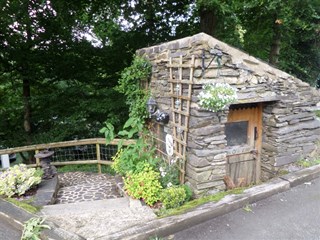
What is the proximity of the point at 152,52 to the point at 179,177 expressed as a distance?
2377 mm

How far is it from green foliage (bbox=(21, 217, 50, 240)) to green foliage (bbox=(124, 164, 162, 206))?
1.62 meters

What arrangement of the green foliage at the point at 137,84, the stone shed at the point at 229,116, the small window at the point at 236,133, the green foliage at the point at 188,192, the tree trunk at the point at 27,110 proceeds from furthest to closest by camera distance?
the tree trunk at the point at 27,110, the green foliage at the point at 137,84, the small window at the point at 236,133, the green foliage at the point at 188,192, the stone shed at the point at 229,116

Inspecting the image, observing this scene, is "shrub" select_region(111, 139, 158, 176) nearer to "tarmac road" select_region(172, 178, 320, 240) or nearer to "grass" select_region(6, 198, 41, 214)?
"grass" select_region(6, 198, 41, 214)

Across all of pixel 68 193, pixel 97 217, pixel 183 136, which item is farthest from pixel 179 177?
pixel 68 193

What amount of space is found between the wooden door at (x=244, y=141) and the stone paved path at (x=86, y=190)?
88.5 inches

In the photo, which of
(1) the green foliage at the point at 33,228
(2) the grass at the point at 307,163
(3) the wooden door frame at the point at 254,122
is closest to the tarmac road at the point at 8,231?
(1) the green foliage at the point at 33,228

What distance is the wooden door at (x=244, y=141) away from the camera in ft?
13.9

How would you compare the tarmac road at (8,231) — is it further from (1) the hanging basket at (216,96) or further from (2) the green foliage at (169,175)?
(1) the hanging basket at (216,96)

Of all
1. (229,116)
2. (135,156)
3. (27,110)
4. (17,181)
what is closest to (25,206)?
(17,181)

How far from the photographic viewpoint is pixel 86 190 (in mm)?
5230

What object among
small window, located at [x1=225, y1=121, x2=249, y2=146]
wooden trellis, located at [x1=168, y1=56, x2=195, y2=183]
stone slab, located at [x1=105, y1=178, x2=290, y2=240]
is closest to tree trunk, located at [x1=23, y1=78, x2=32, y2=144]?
wooden trellis, located at [x1=168, y1=56, x2=195, y2=183]

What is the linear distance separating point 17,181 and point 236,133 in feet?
11.9

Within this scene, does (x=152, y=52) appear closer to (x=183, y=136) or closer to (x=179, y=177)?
(x=183, y=136)

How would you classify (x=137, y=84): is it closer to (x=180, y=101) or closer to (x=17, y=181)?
(x=180, y=101)
